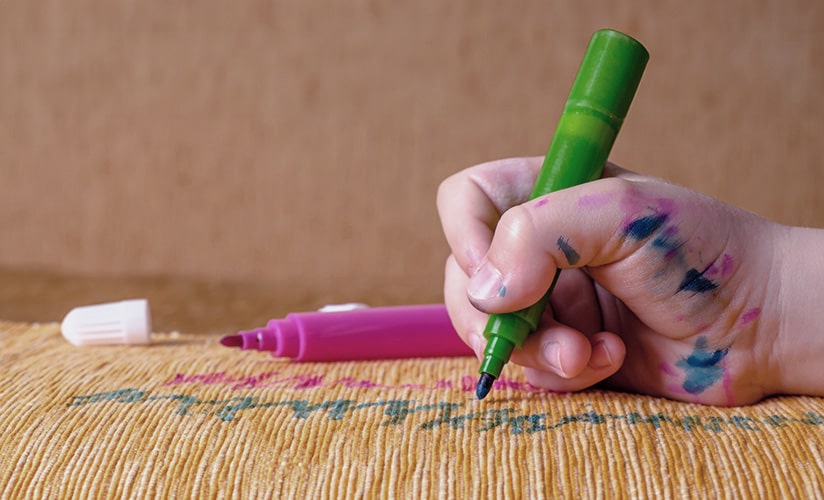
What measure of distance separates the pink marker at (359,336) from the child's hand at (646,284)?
83 mm

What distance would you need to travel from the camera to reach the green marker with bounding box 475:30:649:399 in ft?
1.38

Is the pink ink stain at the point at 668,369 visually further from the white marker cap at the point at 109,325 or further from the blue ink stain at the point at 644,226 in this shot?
the white marker cap at the point at 109,325

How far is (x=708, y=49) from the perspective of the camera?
106 centimetres

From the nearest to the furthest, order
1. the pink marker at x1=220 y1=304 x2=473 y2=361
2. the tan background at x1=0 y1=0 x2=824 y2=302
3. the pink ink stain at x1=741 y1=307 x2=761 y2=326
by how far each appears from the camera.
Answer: the pink ink stain at x1=741 y1=307 x2=761 y2=326 → the pink marker at x1=220 y1=304 x2=473 y2=361 → the tan background at x1=0 y1=0 x2=824 y2=302

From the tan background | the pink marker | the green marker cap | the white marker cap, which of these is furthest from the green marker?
the tan background

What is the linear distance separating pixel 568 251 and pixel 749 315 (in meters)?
0.10

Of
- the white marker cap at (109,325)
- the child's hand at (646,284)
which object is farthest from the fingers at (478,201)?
the white marker cap at (109,325)

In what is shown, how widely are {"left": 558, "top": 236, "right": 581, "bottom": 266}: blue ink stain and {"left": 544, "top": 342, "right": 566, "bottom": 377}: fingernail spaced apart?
4 centimetres

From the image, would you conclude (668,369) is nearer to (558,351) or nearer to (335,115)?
(558,351)

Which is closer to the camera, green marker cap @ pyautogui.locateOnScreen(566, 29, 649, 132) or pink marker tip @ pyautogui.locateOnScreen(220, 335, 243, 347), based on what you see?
green marker cap @ pyautogui.locateOnScreen(566, 29, 649, 132)

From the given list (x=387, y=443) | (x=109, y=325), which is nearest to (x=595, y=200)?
(x=387, y=443)

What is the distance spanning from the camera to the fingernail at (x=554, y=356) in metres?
0.42

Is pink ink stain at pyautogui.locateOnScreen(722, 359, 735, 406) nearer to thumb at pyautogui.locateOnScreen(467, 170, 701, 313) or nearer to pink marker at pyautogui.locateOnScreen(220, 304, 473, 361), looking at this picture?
thumb at pyautogui.locateOnScreen(467, 170, 701, 313)

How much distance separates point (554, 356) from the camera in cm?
42
